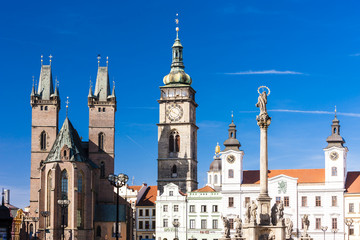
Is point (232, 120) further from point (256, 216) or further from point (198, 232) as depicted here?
point (256, 216)

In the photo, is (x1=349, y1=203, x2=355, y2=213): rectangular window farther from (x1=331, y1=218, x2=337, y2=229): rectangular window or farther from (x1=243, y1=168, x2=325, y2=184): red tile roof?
(x1=243, y1=168, x2=325, y2=184): red tile roof

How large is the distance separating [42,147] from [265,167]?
5423cm

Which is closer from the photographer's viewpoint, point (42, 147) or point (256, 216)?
point (256, 216)

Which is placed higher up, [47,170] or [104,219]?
[47,170]

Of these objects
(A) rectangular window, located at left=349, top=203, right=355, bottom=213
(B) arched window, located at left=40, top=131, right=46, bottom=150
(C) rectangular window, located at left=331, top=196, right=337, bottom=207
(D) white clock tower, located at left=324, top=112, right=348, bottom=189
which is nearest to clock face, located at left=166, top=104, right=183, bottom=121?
(B) arched window, located at left=40, top=131, right=46, bottom=150

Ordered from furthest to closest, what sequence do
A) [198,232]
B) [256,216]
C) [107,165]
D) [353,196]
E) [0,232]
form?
1. [107,165]
2. [198,232]
3. [353,196]
4. [256,216]
5. [0,232]

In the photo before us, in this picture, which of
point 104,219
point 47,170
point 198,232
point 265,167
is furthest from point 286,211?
point 265,167

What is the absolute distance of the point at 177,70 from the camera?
109250mm

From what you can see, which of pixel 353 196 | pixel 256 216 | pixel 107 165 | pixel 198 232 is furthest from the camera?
pixel 107 165

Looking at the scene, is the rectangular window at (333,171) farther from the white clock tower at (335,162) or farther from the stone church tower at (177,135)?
the stone church tower at (177,135)

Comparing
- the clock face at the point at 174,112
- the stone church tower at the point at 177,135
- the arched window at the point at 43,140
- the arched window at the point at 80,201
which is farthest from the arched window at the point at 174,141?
the arched window at the point at 43,140

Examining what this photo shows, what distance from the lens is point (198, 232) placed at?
9519cm

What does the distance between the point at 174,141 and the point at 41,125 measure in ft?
61.6

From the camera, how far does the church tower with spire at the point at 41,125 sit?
100250mm
